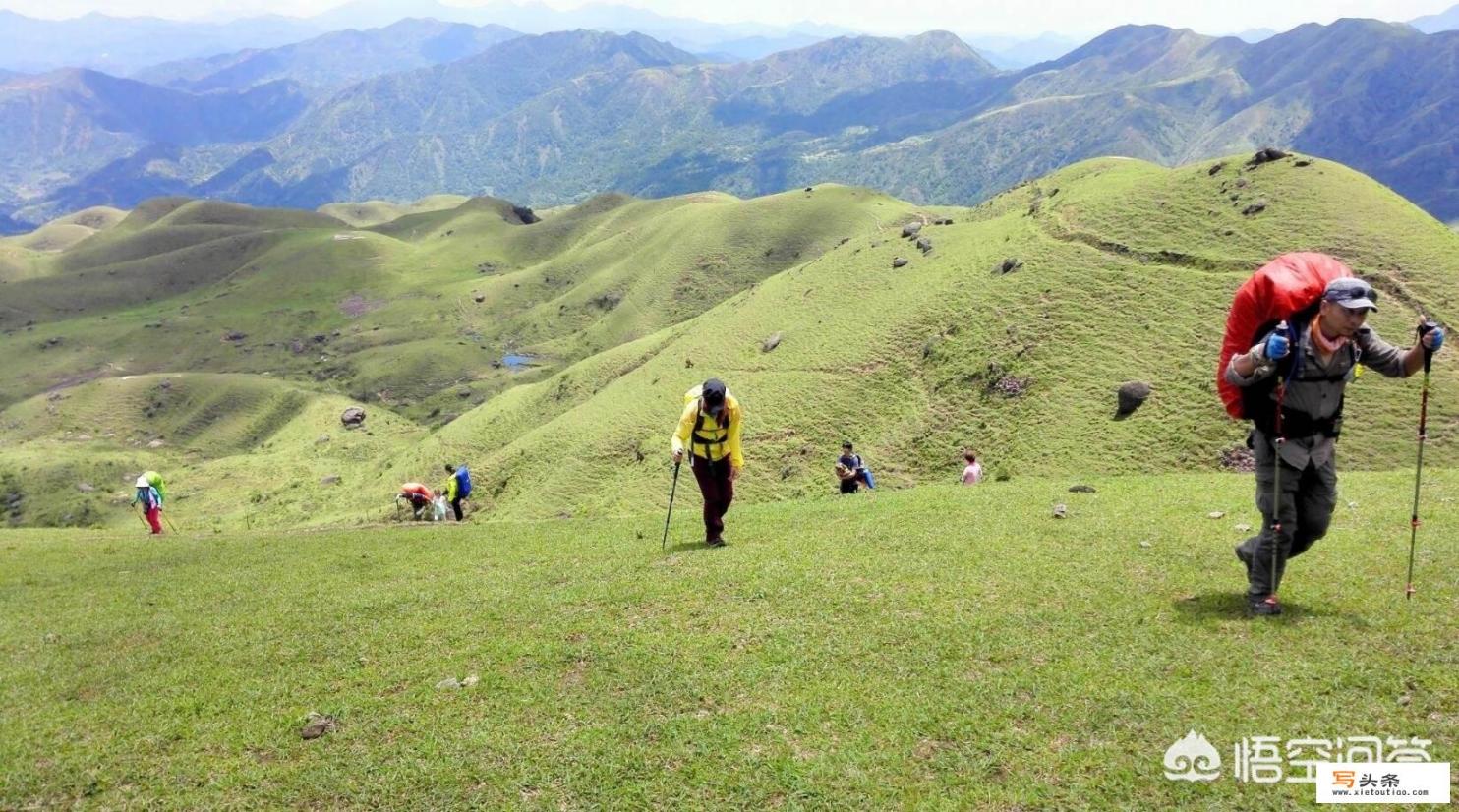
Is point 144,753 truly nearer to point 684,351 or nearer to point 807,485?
point 807,485

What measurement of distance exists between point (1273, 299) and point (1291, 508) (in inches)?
114

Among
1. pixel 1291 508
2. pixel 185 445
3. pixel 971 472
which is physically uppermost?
pixel 1291 508

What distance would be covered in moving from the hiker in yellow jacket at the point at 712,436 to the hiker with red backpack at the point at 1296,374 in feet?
28.9

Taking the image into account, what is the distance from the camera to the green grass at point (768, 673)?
8148 mm

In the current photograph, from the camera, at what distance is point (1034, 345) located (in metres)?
41.0

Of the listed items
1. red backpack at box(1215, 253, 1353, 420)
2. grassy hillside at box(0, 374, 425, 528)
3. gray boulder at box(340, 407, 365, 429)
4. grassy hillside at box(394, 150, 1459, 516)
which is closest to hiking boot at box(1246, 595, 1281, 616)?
red backpack at box(1215, 253, 1353, 420)

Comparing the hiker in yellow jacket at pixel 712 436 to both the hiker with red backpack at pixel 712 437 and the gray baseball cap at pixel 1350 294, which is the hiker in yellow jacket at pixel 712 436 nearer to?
the hiker with red backpack at pixel 712 437

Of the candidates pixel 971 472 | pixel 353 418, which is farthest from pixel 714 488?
pixel 353 418

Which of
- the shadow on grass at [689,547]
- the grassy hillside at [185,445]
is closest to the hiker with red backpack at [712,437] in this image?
the shadow on grass at [689,547]

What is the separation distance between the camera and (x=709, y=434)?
15844mm

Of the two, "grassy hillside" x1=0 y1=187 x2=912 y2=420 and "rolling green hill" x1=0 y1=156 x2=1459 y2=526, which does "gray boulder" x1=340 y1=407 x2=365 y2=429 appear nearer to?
"rolling green hill" x1=0 y1=156 x2=1459 y2=526

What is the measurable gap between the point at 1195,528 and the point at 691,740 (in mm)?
12142

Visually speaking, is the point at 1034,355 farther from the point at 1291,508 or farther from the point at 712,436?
the point at 1291,508

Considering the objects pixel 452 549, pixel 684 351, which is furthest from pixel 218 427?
pixel 452 549
